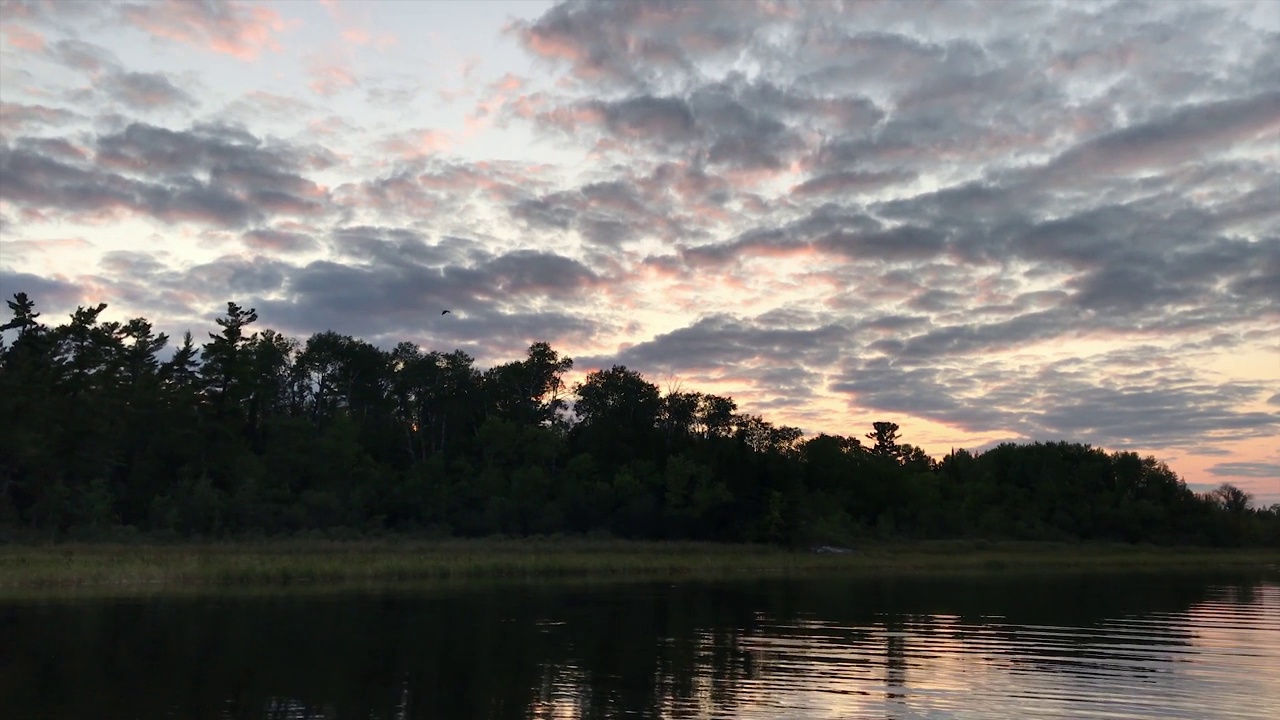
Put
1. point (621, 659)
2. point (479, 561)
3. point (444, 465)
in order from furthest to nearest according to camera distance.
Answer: point (444, 465)
point (479, 561)
point (621, 659)

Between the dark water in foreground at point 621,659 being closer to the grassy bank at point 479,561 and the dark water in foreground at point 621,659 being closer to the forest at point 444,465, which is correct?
the grassy bank at point 479,561

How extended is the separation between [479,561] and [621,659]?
3963 centimetres

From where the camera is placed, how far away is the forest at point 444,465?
286ft

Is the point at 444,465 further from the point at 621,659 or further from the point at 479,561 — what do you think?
the point at 621,659

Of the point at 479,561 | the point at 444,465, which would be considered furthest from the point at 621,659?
the point at 444,465

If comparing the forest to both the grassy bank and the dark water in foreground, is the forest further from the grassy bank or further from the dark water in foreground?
the dark water in foreground

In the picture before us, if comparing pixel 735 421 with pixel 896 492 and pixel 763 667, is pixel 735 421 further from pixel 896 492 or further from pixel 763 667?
pixel 763 667

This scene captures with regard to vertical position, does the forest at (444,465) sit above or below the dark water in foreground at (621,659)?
above

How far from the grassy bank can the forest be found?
917 cm

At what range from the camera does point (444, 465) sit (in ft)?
368

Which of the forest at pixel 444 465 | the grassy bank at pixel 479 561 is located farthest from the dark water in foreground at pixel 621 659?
the forest at pixel 444 465

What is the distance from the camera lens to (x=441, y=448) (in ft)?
401

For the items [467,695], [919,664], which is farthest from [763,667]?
[467,695]

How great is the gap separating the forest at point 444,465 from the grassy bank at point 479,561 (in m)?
9.17
